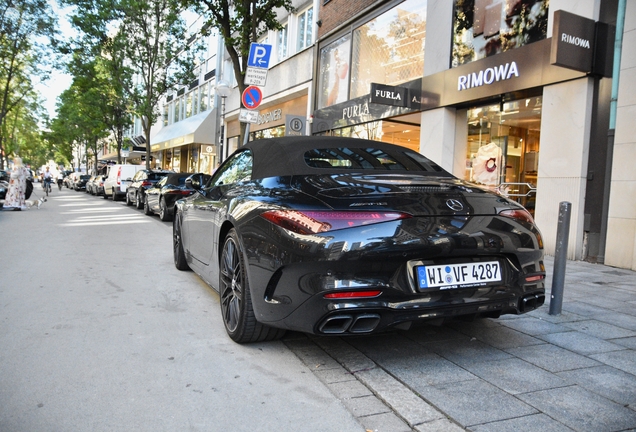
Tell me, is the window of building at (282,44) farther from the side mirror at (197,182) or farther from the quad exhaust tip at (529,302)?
the quad exhaust tip at (529,302)

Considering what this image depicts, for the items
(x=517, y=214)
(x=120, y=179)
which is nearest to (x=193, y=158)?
(x=120, y=179)

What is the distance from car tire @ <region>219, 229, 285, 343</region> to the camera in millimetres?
3287

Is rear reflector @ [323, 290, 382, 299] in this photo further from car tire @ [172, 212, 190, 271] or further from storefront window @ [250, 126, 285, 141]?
storefront window @ [250, 126, 285, 141]

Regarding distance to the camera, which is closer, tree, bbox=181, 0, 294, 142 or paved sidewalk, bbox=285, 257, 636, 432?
paved sidewalk, bbox=285, 257, 636, 432

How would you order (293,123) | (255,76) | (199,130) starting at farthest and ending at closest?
(199,130)
(293,123)
(255,76)

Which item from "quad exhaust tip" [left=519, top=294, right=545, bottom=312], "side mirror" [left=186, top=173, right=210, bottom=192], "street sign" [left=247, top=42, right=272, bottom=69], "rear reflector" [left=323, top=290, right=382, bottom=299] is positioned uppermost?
"street sign" [left=247, top=42, right=272, bottom=69]

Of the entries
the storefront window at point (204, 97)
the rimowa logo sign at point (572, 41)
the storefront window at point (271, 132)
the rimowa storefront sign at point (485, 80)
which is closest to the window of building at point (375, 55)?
the rimowa storefront sign at point (485, 80)

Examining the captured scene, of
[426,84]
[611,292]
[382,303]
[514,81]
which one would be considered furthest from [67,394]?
[426,84]

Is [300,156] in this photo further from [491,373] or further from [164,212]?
[164,212]

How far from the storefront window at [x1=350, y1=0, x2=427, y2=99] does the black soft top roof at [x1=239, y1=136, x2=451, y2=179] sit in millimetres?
8778

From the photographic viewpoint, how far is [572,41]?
24.3 feet

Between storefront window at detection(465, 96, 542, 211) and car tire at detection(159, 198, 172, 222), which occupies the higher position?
storefront window at detection(465, 96, 542, 211)

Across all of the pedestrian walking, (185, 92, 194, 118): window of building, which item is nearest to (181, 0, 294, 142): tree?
the pedestrian walking

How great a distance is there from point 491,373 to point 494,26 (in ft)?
28.7
